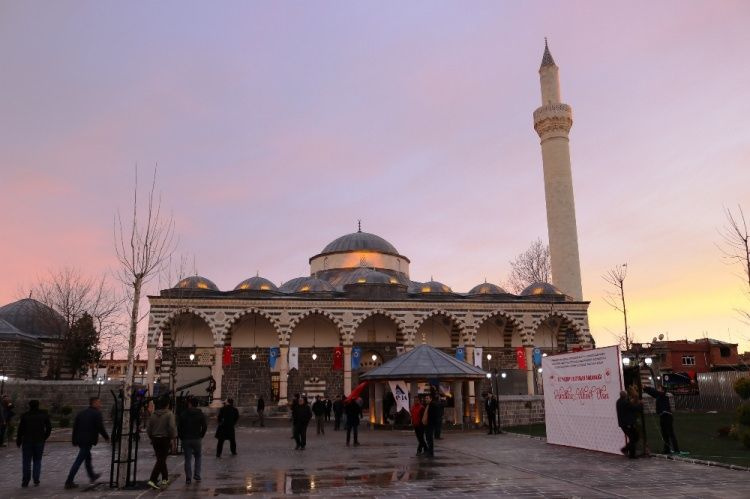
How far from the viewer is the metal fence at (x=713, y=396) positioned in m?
25.5

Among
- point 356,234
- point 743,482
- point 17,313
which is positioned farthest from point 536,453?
point 17,313

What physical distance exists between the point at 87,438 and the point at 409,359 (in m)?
12.9

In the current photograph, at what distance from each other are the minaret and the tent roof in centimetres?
2204

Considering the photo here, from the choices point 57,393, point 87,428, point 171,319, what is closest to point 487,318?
point 171,319

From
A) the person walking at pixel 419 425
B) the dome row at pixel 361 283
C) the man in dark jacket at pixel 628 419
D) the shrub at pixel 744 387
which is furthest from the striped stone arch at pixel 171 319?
the man in dark jacket at pixel 628 419

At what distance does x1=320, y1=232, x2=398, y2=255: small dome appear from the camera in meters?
43.8

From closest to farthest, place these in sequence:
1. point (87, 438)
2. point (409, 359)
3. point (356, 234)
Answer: point (87, 438) → point (409, 359) → point (356, 234)

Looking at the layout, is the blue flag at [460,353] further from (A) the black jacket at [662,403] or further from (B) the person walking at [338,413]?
(A) the black jacket at [662,403]

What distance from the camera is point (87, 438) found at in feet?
29.1

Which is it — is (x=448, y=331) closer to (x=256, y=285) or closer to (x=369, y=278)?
(x=369, y=278)

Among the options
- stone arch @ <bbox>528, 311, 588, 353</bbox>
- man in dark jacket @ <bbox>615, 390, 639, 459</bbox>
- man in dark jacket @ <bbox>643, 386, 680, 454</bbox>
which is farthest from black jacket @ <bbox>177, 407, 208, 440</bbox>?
stone arch @ <bbox>528, 311, 588, 353</bbox>

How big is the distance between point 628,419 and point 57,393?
24417mm

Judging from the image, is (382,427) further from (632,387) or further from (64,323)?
(64,323)

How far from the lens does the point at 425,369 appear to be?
770 inches
